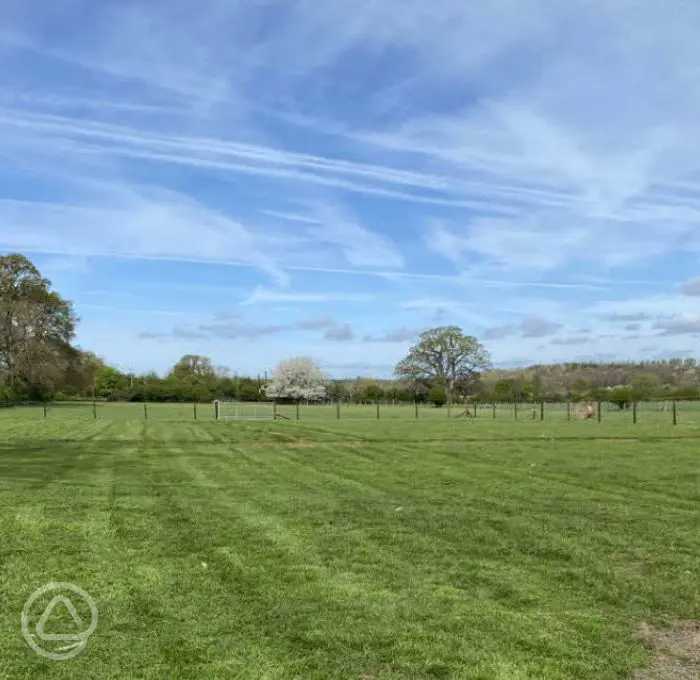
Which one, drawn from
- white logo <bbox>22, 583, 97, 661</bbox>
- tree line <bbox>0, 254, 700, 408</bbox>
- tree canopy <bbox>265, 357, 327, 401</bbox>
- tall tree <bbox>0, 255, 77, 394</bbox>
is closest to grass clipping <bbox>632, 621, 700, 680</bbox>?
white logo <bbox>22, 583, 97, 661</bbox>

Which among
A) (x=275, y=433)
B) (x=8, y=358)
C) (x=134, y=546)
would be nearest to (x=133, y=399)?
(x=8, y=358)

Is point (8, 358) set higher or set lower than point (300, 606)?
higher

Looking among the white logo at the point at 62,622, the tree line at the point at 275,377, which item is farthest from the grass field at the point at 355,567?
the tree line at the point at 275,377

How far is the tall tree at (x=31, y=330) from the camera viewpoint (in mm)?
62688

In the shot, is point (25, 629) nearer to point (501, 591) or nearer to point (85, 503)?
point (501, 591)

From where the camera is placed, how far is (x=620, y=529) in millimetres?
8539

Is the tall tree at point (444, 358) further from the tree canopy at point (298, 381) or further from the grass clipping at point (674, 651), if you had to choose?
the grass clipping at point (674, 651)

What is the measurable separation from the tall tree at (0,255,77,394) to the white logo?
2430 inches

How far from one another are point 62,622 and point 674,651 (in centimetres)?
415

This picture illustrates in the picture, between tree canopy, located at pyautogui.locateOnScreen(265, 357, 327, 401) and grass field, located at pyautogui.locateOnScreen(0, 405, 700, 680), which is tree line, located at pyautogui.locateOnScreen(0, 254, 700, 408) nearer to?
tree canopy, located at pyautogui.locateOnScreen(265, 357, 327, 401)

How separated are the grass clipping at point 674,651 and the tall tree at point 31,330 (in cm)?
6424

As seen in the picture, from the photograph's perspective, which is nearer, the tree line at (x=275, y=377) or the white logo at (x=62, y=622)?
the white logo at (x=62, y=622)

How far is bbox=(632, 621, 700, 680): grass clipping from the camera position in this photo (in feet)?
14.1

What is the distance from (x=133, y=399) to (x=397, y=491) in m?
78.7
